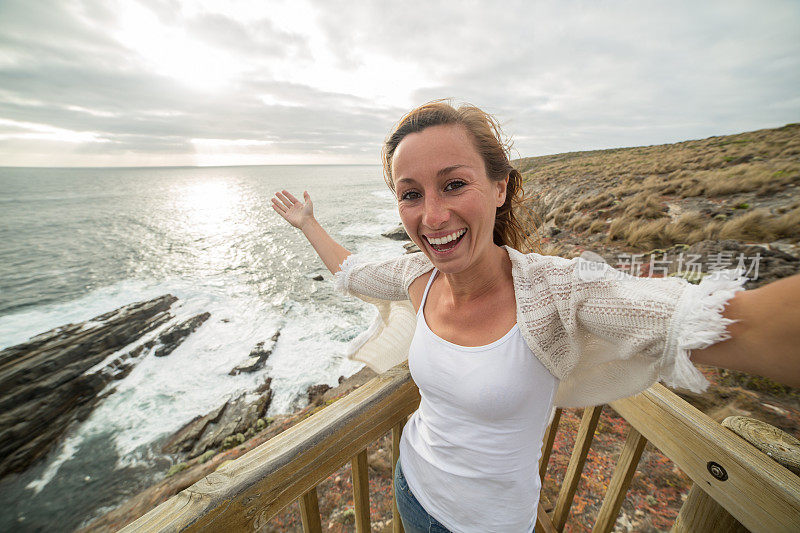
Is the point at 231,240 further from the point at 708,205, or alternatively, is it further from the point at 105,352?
the point at 708,205

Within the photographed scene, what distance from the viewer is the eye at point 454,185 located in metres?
1.45

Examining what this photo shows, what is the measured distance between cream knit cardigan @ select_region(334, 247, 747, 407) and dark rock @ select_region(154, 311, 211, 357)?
13173mm

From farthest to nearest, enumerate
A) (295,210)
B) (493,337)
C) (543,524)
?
(295,210)
(543,524)
(493,337)

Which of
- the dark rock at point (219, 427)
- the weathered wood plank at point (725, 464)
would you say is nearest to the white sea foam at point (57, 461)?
the dark rock at point (219, 427)

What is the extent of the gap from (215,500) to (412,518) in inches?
40.9

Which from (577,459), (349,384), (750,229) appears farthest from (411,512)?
(750,229)

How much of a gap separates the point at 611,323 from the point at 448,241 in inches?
27.8

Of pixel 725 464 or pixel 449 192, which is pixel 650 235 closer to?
pixel 725 464

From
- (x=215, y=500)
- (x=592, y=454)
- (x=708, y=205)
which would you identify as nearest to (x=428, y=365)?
(x=215, y=500)

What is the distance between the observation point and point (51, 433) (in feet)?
26.1

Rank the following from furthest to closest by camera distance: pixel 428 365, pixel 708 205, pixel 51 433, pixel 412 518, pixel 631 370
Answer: pixel 708 205, pixel 51 433, pixel 412 518, pixel 428 365, pixel 631 370

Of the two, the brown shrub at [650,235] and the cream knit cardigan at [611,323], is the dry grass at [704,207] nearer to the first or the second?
the brown shrub at [650,235]

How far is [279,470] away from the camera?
45.6 inches

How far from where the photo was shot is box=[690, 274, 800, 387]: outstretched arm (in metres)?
0.69
